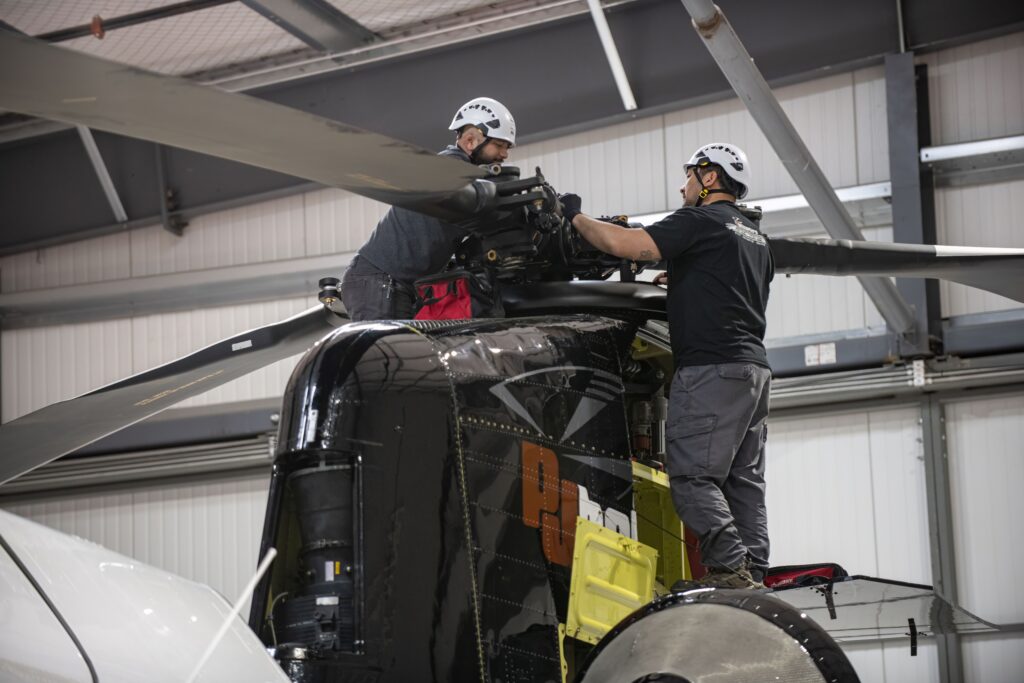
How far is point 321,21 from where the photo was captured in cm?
1206

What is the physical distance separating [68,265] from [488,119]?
33.8ft

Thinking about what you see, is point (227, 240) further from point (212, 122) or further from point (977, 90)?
point (212, 122)

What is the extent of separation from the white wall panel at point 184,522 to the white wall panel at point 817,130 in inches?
234

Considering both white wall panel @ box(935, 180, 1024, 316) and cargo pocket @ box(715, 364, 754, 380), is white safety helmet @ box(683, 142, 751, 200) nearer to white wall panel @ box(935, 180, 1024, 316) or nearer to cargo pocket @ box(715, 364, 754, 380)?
cargo pocket @ box(715, 364, 754, 380)

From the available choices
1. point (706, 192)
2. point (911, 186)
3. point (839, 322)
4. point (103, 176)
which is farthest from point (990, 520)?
point (103, 176)

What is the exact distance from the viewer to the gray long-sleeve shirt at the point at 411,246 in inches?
226

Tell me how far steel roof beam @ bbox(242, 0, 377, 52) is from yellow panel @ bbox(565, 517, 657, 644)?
308 inches

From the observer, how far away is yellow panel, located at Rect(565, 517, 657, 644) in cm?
473

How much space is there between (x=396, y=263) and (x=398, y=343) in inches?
52.3

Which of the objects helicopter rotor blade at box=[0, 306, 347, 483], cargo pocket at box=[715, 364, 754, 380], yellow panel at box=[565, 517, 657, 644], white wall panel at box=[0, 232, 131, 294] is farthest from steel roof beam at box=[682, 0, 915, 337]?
white wall panel at box=[0, 232, 131, 294]

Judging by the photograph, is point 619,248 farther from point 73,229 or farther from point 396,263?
point 73,229

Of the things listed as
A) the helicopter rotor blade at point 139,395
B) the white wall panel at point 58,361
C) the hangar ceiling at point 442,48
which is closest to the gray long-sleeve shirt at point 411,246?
the helicopter rotor blade at point 139,395

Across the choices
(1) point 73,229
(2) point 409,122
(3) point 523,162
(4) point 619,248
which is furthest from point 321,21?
(4) point 619,248

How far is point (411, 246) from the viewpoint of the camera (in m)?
5.75
